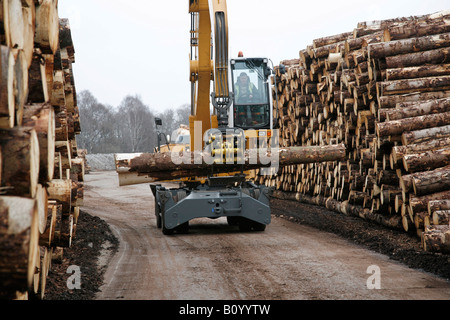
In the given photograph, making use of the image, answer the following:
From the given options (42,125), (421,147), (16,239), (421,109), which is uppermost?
(421,109)

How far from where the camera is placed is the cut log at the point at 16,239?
308cm

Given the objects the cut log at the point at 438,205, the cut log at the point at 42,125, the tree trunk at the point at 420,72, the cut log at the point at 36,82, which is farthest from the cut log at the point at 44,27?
the tree trunk at the point at 420,72

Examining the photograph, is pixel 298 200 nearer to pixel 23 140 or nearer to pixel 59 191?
pixel 59 191

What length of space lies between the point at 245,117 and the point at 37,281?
7871mm

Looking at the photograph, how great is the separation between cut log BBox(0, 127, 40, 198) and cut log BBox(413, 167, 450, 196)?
249 inches

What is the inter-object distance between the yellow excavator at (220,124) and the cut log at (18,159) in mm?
6417

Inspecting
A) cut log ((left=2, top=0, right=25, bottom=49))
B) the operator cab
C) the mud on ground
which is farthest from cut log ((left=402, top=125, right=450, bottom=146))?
cut log ((left=2, top=0, right=25, bottom=49))

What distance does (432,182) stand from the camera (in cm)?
812

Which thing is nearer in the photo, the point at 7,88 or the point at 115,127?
the point at 7,88

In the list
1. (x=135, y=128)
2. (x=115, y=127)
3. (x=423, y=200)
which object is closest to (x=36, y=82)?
(x=423, y=200)

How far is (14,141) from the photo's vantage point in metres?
3.36

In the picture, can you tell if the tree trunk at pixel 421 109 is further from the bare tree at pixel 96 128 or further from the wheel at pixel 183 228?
the bare tree at pixel 96 128

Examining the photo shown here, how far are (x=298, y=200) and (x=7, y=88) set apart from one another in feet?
42.8

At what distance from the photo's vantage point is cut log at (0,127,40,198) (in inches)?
132
